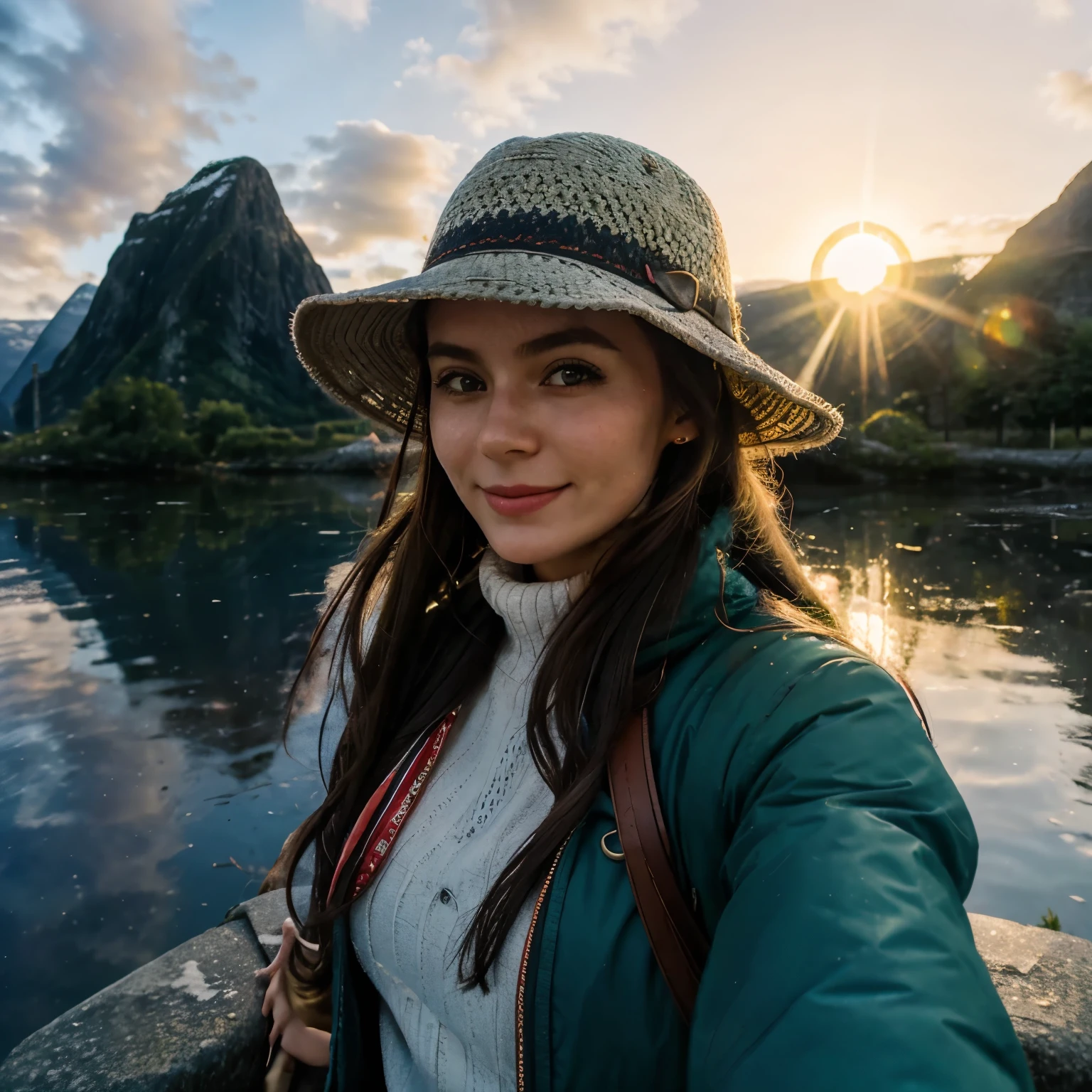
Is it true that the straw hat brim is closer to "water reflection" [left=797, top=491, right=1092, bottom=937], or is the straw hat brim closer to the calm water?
"water reflection" [left=797, top=491, right=1092, bottom=937]

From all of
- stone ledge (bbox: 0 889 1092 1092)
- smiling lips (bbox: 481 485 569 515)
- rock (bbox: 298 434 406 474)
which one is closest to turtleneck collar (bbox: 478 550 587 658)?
smiling lips (bbox: 481 485 569 515)

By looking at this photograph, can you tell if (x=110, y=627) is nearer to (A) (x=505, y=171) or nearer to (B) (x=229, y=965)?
(B) (x=229, y=965)

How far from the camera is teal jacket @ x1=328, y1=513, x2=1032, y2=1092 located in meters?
0.67

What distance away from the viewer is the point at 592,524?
1.25m

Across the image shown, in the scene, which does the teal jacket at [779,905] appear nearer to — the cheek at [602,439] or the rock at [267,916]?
the cheek at [602,439]

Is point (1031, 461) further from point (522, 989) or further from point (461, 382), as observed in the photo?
point (522, 989)

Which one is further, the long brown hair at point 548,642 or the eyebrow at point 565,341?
the eyebrow at point 565,341

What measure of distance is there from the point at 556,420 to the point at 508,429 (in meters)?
0.08

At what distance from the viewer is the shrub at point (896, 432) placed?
26730mm

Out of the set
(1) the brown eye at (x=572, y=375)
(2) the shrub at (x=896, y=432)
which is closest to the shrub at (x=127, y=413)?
(2) the shrub at (x=896, y=432)

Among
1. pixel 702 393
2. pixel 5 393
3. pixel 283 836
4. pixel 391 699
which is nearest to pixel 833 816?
pixel 702 393

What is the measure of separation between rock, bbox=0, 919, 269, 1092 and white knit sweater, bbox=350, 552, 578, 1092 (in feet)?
1.51

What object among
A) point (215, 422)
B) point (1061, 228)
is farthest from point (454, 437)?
point (1061, 228)

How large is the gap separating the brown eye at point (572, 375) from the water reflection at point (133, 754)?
3365 mm
